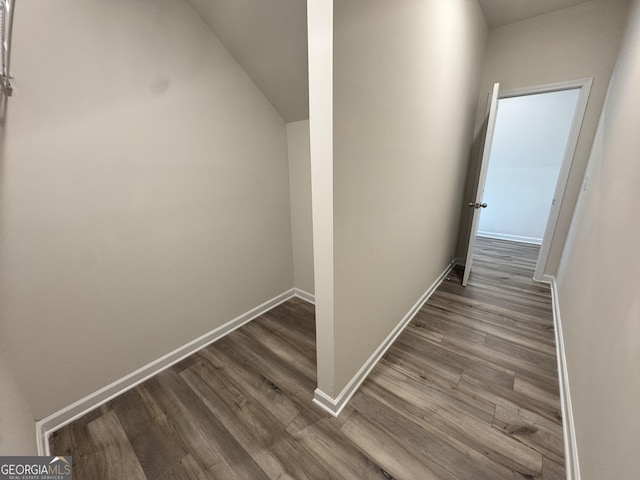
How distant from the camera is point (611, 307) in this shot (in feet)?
3.39

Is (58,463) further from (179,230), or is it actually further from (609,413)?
(609,413)

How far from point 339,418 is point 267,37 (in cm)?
229

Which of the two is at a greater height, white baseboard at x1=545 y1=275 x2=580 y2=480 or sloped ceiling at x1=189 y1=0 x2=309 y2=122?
sloped ceiling at x1=189 y1=0 x2=309 y2=122

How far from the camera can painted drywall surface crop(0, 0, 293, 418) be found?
109 cm

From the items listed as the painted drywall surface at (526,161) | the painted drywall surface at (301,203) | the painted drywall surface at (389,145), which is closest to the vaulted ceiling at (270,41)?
the painted drywall surface at (301,203)

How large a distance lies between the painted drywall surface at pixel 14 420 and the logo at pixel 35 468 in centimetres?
4

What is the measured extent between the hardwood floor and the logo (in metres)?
0.11

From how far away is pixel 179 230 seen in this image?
5.37 feet

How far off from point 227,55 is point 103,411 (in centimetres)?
238

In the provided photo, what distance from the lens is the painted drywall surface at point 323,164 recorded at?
2.98 feet

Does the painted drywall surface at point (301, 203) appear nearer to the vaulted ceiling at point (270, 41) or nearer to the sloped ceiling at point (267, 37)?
the vaulted ceiling at point (270, 41)

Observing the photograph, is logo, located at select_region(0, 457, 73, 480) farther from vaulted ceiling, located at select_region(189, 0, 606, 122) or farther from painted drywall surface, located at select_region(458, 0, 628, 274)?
painted drywall surface, located at select_region(458, 0, 628, 274)

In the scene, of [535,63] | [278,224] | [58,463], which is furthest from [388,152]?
[535,63]

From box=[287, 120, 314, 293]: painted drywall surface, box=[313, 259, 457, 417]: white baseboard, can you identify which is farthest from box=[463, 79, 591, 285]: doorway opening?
box=[287, 120, 314, 293]: painted drywall surface
